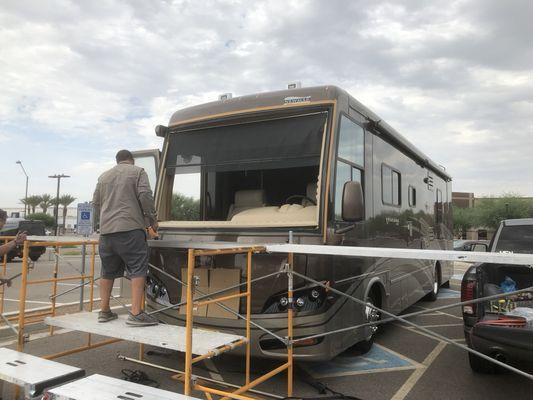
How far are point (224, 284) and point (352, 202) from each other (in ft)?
4.80

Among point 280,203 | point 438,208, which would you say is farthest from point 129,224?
point 438,208

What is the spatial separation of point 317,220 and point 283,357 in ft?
4.35

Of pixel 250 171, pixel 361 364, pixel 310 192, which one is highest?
pixel 250 171

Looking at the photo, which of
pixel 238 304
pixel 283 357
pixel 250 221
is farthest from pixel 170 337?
pixel 250 221

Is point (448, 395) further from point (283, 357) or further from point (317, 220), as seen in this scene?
point (317, 220)

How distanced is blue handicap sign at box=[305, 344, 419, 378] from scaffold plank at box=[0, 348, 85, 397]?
2.60m

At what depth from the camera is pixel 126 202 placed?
4270 millimetres

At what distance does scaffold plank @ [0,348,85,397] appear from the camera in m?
3.25

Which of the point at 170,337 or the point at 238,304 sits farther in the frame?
the point at 238,304

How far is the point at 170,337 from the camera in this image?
12.3 ft

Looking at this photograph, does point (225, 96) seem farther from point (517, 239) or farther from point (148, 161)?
point (517, 239)

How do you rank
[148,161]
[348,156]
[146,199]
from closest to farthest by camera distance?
[146,199]
[348,156]
[148,161]

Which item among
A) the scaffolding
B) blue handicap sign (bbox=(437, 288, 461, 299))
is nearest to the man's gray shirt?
the scaffolding

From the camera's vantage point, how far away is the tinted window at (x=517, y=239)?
562cm
